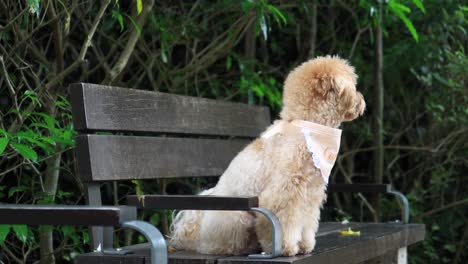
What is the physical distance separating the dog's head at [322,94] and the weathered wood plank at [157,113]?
2.17 feet

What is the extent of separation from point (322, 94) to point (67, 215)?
1.24 metres

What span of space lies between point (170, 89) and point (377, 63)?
1665 millimetres

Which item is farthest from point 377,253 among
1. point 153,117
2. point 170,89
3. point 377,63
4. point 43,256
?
point 377,63

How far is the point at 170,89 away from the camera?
199 inches

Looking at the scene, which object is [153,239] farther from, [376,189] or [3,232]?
[376,189]

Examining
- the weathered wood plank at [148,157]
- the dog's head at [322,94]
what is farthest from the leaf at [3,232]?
the dog's head at [322,94]

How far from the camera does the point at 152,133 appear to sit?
A: 3648 mm

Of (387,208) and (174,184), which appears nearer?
(174,184)

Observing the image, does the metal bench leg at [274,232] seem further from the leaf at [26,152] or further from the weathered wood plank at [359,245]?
the leaf at [26,152]

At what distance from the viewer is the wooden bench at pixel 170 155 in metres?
2.88

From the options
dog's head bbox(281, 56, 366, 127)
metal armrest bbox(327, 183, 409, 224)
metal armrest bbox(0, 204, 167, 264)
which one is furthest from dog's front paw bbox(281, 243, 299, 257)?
metal armrest bbox(327, 183, 409, 224)

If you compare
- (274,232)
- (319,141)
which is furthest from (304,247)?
(319,141)

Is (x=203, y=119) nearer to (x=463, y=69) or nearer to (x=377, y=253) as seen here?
(x=377, y=253)

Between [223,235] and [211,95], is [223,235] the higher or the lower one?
the lower one
